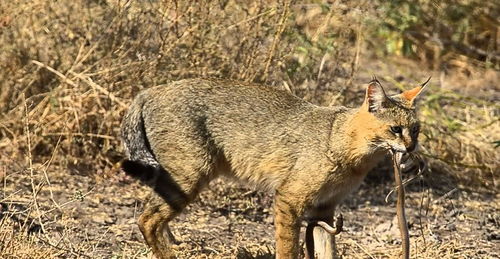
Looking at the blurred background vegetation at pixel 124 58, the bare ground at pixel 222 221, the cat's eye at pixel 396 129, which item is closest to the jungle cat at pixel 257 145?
the cat's eye at pixel 396 129

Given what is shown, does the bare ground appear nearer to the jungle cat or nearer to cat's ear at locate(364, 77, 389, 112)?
the jungle cat

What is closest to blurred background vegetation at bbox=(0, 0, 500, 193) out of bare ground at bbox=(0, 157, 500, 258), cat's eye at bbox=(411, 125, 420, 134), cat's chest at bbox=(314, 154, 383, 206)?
bare ground at bbox=(0, 157, 500, 258)

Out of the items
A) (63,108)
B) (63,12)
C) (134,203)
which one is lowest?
(134,203)

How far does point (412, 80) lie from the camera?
10.3 metres

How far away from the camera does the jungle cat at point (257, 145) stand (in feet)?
19.1

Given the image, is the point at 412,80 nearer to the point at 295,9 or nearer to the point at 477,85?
the point at 477,85

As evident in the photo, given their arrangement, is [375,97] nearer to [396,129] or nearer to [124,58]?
[396,129]

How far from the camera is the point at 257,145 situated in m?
6.07

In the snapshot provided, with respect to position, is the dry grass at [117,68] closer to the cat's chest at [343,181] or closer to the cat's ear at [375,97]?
the cat's chest at [343,181]

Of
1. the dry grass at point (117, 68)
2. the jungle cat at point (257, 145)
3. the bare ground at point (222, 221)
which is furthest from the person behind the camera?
the dry grass at point (117, 68)

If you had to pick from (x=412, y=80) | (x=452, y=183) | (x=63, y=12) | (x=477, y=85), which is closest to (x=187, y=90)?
(x=63, y=12)

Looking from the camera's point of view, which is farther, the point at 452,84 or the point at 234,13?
the point at 452,84

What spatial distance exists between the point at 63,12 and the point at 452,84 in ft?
15.2

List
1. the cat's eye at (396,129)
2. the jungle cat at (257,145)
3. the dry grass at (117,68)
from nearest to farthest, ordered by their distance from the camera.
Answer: the cat's eye at (396,129) → the jungle cat at (257,145) → the dry grass at (117,68)
